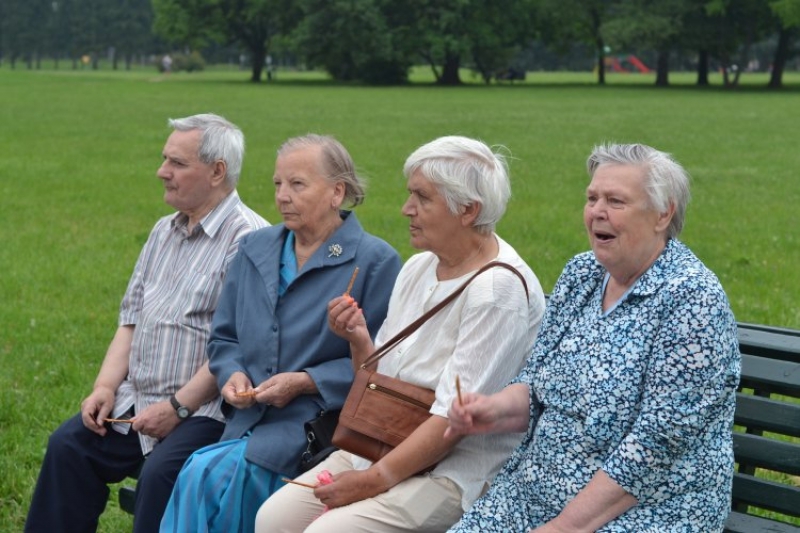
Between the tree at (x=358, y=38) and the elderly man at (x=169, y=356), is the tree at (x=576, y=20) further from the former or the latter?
the elderly man at (x=169, y=356)

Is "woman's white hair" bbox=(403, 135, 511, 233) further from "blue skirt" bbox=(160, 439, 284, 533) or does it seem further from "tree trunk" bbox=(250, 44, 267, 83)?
"tree trunk" bbox=(250, 44, 267, 83)

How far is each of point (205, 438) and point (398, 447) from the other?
1.05 metres

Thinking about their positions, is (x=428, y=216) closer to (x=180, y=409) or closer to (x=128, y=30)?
(x=180, y=409)

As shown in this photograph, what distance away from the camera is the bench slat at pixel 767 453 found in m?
3.46

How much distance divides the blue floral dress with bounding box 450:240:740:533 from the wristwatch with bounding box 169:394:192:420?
1.39 m

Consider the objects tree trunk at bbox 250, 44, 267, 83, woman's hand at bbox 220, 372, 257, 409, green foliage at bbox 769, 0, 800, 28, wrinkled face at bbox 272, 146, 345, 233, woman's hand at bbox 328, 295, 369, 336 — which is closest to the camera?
woman's hand at bbox 328, 295, 369, 336

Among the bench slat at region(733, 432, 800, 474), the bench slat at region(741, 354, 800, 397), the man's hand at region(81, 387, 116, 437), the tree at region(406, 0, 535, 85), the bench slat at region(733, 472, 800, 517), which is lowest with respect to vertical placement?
the man's hand at region(81, 387, 116, 437)

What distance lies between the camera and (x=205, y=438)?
14.6 ft

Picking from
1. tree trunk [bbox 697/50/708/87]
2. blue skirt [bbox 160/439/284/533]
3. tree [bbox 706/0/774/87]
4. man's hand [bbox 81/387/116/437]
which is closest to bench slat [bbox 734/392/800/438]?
blue skirt [bbox 160/439/284/533]

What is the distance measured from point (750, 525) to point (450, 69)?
2573 inches

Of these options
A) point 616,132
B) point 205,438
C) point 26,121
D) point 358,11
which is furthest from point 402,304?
point 358,11

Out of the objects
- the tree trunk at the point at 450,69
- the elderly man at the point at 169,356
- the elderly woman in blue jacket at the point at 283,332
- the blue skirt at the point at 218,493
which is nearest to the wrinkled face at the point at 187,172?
the elderly man at the point at 169,356

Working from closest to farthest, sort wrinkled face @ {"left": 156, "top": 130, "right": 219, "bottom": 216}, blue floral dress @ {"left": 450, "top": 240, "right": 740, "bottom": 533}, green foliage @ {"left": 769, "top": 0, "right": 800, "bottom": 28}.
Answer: blue floral dress @ {"left": 450, "top": 240, "right": 740, "bottom": 533}
wrinkled face @ {"left": 156, "top": 130, "right": 219, "bottom": 216}
green foliage @ {"left": 769, "top": 0, "right": 800, "bottom": 28}

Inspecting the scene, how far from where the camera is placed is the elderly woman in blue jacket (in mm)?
4098
